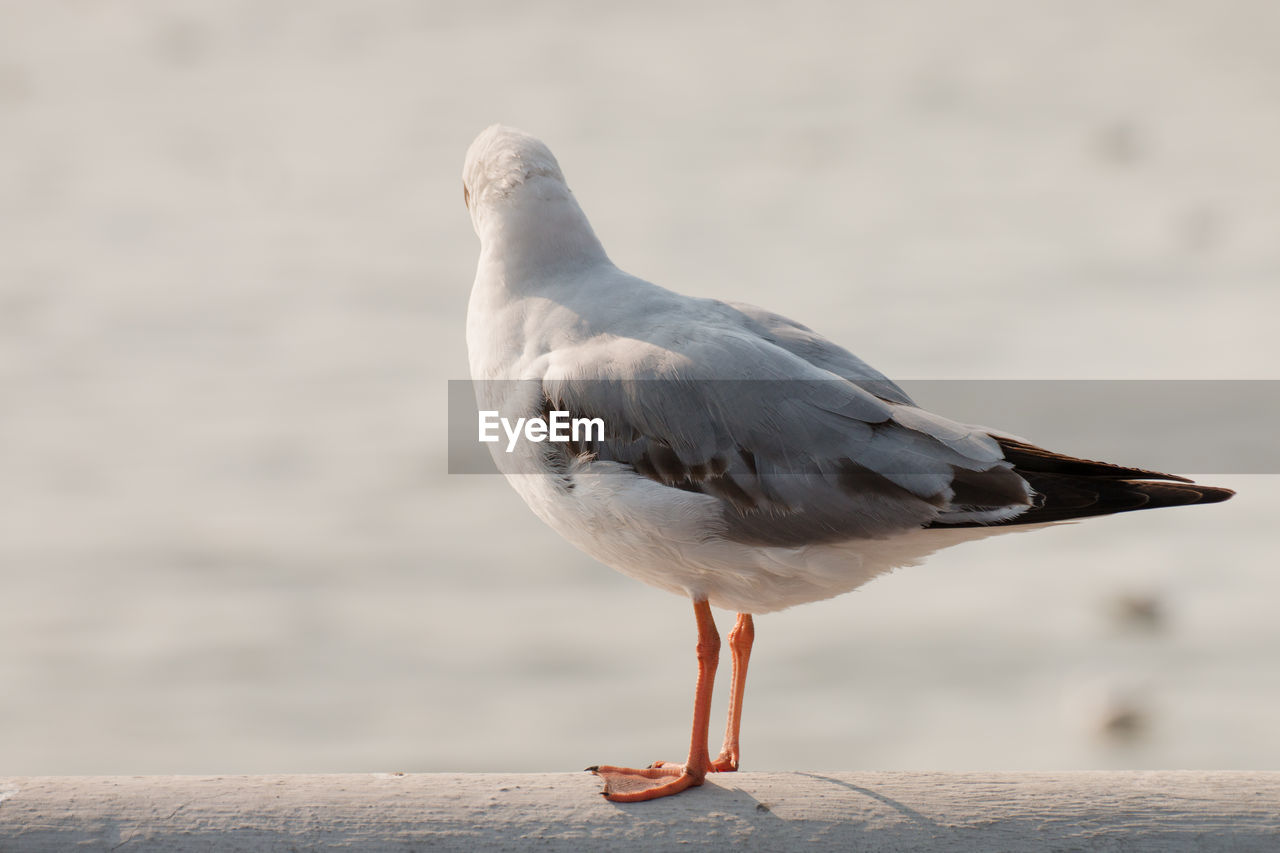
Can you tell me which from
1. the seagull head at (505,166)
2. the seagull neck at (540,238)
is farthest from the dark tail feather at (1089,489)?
the seagull head at (505,166)

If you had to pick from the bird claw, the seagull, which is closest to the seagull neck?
the seagull

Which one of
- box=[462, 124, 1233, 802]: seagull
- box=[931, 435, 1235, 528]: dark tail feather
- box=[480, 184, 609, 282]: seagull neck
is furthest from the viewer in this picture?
box=[480, 184, 609, 282]: seagull neck

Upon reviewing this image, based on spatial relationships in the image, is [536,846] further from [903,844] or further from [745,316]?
[745,316]

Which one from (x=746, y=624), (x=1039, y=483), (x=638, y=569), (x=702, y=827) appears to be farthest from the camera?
(x=746, y=624)

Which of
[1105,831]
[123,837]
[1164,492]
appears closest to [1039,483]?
[1164,492]

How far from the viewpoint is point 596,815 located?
1.96 metres

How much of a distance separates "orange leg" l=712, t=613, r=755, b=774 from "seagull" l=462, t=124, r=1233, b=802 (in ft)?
0.86

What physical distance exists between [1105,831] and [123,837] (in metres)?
1.40

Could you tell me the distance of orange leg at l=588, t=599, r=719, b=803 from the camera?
2.09 meters

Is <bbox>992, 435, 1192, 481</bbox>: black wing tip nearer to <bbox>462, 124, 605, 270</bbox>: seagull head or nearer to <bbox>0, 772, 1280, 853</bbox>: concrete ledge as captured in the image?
<bbox>0, 772, 1280, 853</bbox>: concrete ledge

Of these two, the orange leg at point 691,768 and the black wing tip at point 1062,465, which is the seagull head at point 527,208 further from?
the black wing tip at point 1062,465

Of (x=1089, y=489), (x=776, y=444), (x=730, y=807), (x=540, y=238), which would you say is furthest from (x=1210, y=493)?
(x=540, y=238)

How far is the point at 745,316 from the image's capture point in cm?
246

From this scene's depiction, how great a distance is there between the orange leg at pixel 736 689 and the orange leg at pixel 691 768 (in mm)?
220
